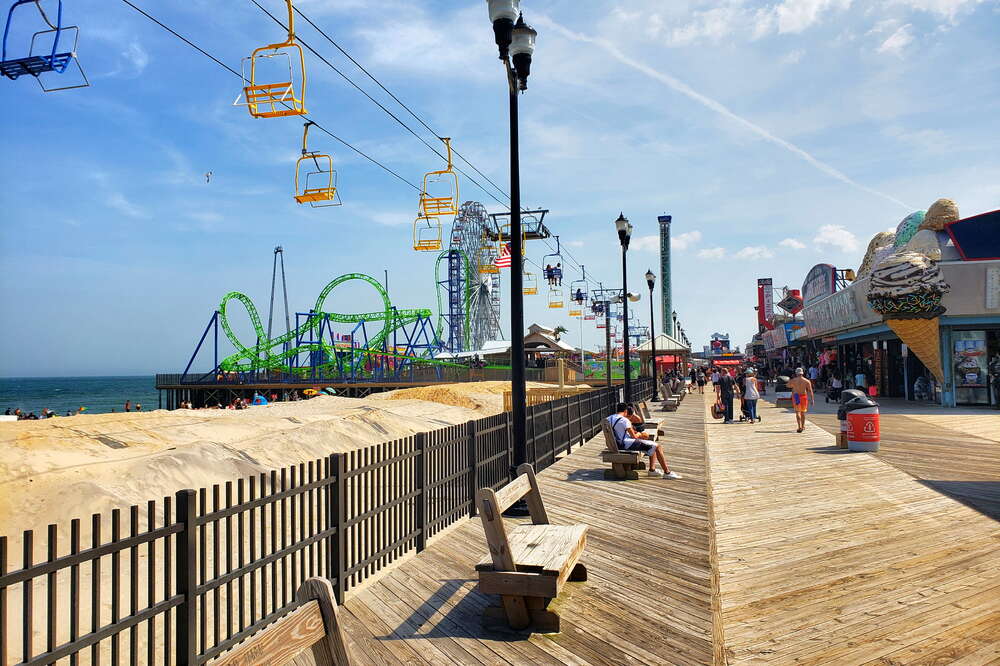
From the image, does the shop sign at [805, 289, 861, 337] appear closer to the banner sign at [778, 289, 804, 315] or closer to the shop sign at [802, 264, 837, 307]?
the shop sign at [802, 264, 837, 307]

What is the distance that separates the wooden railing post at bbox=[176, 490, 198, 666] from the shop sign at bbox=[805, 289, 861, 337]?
100 feet

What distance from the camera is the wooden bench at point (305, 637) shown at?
2193 millimetres

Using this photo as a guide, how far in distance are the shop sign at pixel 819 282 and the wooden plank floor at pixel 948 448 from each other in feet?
60.2

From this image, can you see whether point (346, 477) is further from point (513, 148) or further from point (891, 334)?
point (891, 334)

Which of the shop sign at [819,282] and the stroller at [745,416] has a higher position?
the shop sign at [819,282]

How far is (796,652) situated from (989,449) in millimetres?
11789

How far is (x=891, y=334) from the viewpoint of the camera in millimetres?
28938

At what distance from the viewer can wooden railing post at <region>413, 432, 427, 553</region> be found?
662 cm

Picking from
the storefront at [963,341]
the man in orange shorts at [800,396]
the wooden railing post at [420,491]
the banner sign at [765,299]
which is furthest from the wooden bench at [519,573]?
the banner sign at [765,299]

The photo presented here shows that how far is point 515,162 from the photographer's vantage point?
827 centimetres

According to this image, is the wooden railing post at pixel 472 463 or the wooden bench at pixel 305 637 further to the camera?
the wooden railing post at pixel 472 463

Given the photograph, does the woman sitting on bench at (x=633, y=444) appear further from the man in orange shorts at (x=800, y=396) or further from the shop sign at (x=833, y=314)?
the shop sign at (x=833, y=314)

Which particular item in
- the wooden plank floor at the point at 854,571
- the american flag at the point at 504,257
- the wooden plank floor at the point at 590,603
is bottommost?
the wooden plank floor at the point at 854,571

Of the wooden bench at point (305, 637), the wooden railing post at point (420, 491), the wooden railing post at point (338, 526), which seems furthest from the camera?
the wooden railing post at point (420, 491)
